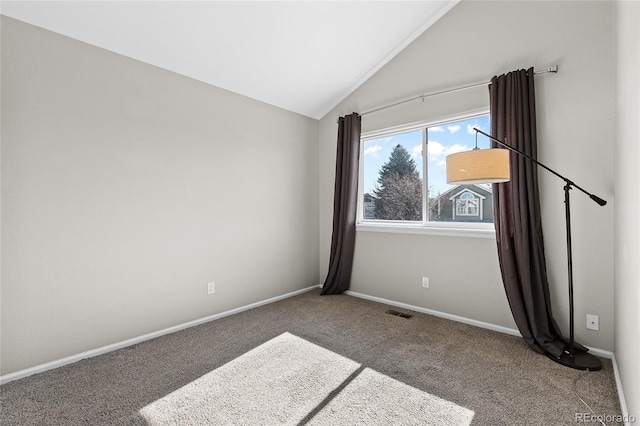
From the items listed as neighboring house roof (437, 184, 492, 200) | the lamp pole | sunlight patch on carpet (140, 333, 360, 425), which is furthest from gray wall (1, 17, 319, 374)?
the lamp pole

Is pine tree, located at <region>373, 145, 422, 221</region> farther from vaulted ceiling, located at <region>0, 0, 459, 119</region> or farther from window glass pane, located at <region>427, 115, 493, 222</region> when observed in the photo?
vaulted ceiling, located at <region>0, 0, 459, 119</region>

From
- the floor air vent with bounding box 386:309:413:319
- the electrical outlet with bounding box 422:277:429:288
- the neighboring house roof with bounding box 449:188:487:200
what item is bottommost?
the floor air vent with bounding box 386:309:413:319

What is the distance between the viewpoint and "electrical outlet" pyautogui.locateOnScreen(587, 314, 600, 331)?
7.53ft

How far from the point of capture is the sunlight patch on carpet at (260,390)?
167 cm

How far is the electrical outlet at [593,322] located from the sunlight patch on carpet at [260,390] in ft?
5.86

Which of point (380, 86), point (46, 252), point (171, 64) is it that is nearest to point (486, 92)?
point (380, 86)

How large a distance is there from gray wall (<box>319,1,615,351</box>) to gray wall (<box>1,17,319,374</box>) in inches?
59.5

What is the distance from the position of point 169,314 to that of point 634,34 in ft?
11.8

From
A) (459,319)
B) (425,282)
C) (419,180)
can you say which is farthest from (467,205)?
(459,319)

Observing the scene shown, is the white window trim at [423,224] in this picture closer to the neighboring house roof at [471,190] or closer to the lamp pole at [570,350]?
the neighboring house roof at [471,190]

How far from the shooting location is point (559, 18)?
245 centimetres

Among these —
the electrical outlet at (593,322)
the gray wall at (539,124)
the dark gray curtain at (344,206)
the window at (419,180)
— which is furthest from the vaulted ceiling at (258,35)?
the electrical outlet at (593,322)

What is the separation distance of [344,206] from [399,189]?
0.69 meters

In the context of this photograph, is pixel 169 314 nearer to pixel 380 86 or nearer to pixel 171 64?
pixel 171 64
